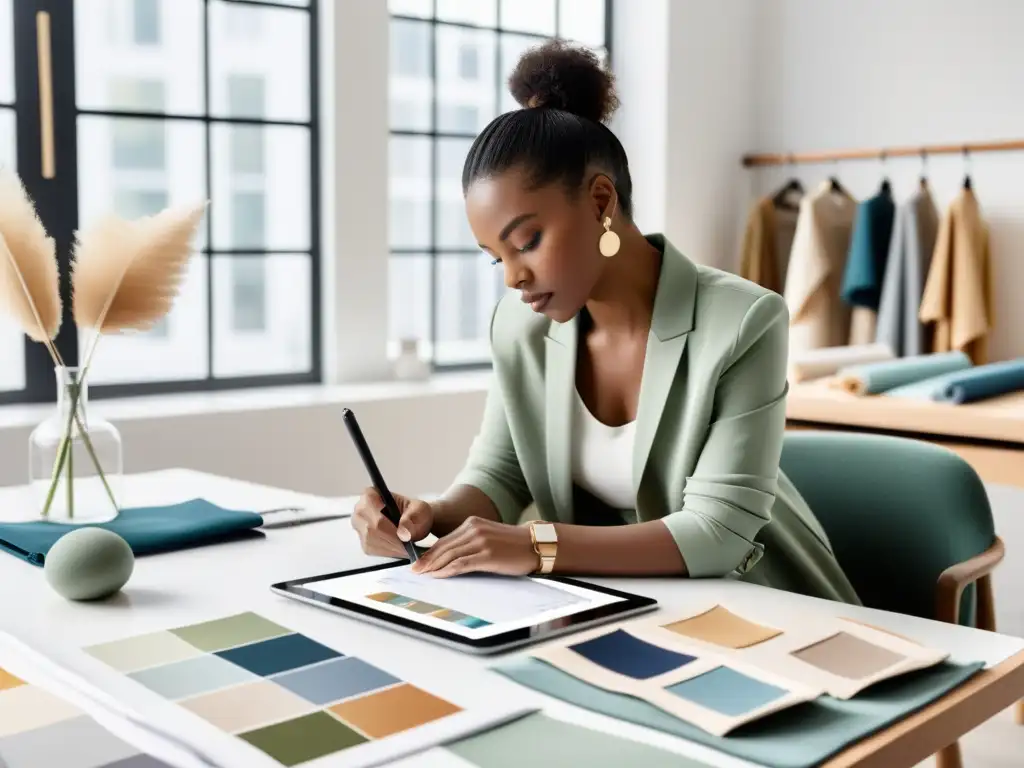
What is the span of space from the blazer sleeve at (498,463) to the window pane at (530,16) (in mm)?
3024

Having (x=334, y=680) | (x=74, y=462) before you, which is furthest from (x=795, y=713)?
(x=74, y=462)

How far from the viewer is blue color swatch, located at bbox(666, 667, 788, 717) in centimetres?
101

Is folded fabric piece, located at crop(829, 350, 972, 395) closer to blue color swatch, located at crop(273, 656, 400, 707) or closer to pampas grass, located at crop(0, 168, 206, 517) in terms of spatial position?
pampas grass, located at crop(0, 168, 206, 517)

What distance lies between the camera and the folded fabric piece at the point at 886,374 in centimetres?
358

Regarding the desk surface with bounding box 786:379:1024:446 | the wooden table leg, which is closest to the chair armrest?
the wooden table leg

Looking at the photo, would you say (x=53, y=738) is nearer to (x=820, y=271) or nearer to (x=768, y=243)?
(x=820, y=271)

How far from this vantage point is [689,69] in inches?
192

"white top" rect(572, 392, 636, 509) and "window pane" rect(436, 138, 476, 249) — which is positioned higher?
"window pane" rect(436, 138, 476, 249)

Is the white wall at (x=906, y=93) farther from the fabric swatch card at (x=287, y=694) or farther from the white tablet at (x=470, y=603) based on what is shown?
the fabric swatch card at (x=287, y=694)

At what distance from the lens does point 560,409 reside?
5.84 ft

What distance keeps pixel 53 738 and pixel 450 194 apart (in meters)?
3.69

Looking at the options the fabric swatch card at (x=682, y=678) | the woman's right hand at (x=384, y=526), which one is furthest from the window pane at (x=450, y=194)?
the fabric swatch card at (x=682, y=678)

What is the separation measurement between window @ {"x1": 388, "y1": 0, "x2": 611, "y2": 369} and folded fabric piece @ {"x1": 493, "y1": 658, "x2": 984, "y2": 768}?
3.17 m

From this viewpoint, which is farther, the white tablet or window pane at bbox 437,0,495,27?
window pane at bbox 437,0,495,27
